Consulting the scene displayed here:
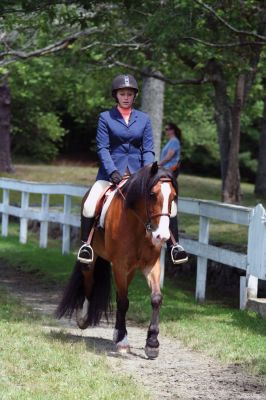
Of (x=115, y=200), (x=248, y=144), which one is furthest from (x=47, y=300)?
(x=248, y=144)

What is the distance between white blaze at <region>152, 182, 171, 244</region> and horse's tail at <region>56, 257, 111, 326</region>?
1912 millimetres

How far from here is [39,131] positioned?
41.5 metres

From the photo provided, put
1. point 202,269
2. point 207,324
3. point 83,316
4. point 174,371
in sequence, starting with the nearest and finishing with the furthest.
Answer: point 174,371 → point 83,316 → point 207,324 → point 202,269

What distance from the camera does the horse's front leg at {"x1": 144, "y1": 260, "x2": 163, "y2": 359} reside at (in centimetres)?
820

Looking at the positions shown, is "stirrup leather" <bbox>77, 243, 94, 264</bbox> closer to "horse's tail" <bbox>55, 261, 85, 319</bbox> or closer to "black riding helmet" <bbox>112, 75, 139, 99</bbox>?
"horse's tail" <bbox>55, 261, 85, 319</bbox>

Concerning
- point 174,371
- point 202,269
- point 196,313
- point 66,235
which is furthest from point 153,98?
point 174,371

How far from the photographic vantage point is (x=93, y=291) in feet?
31.7

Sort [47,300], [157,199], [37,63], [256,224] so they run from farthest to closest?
[37,63]
[47,300]
[256,224]
[157,199]

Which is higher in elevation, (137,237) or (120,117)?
(120,117)

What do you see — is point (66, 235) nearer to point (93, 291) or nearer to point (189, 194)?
point (93, 291)

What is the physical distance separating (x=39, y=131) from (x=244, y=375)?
34626 mm

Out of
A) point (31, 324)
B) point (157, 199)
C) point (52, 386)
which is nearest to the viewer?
point (52, 386)

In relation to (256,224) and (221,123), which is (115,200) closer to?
(256,224)

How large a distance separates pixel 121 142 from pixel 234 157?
1176cm
